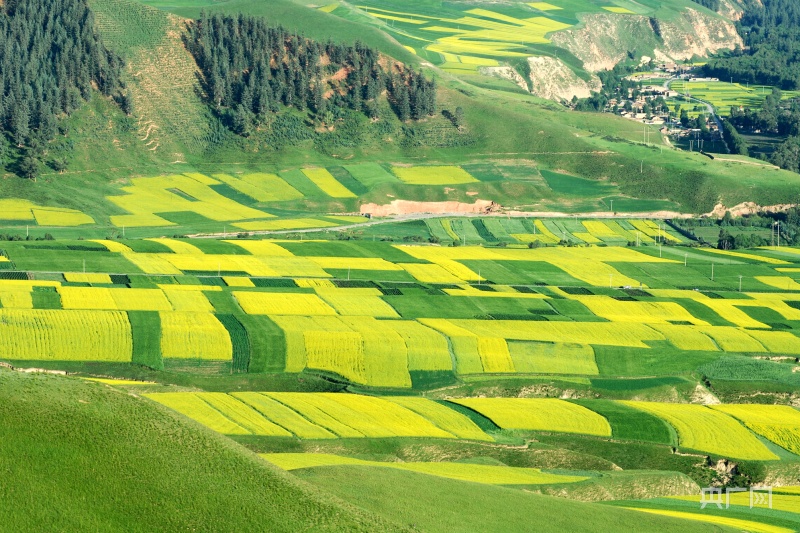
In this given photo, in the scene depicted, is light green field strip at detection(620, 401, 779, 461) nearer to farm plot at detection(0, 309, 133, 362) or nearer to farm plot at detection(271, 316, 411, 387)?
farm plot at detection(271, 316, 411, 387)

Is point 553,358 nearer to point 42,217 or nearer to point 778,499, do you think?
point 778,499

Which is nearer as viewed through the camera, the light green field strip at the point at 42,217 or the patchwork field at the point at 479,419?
the patchwork field at the point at 479,419

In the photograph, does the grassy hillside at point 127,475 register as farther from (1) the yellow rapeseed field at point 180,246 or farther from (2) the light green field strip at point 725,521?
(1) the yellow rapeseed field at point 180,246

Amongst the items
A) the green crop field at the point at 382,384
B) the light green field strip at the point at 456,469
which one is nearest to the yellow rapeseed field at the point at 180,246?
the green crop field at the point at 382,384

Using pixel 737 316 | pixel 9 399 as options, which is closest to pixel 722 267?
pixel 737 316

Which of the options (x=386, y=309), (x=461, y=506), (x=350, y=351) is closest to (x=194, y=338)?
(x=350, y=351)

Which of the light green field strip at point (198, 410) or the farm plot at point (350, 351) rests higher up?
the light green field strip at point (198, 410)

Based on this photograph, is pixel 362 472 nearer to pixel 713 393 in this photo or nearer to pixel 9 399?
pixel 9 399
